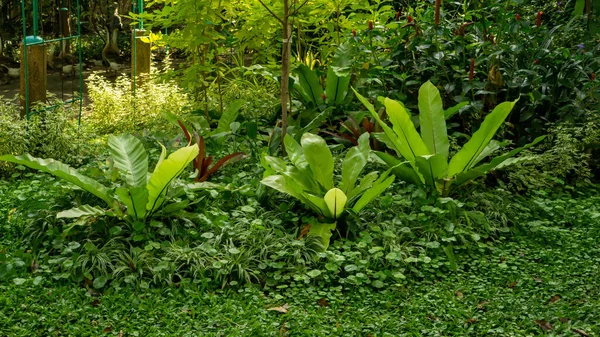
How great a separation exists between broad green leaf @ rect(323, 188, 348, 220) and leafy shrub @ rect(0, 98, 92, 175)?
219cm

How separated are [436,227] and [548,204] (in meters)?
0.97

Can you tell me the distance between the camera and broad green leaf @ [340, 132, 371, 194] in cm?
429

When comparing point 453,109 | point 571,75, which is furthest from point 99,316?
point 571,75

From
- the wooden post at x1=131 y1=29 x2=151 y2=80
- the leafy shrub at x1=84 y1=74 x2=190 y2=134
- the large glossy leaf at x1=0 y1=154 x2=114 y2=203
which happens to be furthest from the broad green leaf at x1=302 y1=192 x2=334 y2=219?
the wooden post at x1=131 y1=29 x2=151 y2=80

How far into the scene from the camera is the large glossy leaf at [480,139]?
447cm

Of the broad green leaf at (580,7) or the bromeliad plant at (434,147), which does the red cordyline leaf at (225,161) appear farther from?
the broad green leaf at (580,7)

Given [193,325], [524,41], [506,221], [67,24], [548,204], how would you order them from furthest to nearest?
[67,24] < [524,41] < [548,204] < [506,221] < [193,325]

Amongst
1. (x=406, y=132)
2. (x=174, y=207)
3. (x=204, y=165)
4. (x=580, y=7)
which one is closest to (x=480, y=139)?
(x=406, y=132)

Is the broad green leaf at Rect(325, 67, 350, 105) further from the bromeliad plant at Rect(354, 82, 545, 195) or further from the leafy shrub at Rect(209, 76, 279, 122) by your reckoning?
the bromeliad plant at Rect(354, 82, 545, 195)

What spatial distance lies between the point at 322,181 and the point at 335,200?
0.27 metres

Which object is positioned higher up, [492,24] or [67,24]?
[492,24]

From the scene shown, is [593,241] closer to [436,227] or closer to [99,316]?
[436,227]

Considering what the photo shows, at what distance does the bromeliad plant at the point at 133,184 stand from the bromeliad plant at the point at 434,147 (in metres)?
1.28

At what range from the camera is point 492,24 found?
19.5 feet
